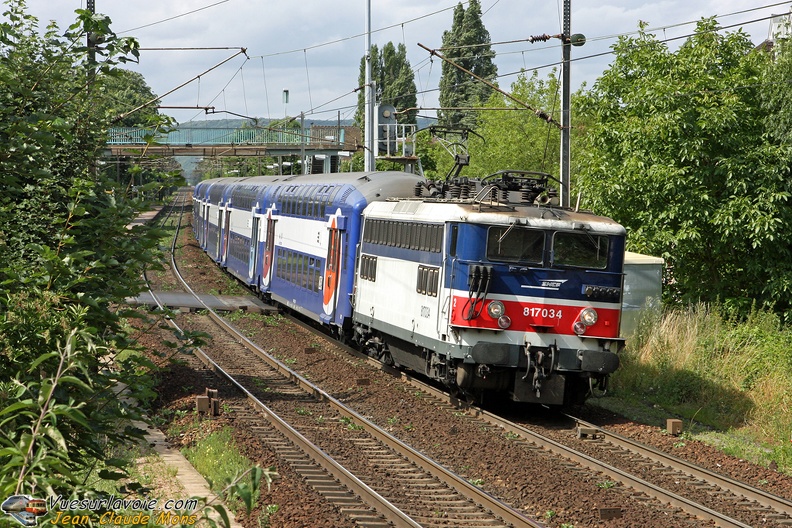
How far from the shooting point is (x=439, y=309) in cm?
1440

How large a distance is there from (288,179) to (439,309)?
1594 cm

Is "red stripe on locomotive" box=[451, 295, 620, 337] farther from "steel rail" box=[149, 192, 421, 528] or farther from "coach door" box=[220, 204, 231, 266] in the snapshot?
"coach door" box=[220, 204, 231, 266]

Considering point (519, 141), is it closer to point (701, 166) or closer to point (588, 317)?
point (701, 166)

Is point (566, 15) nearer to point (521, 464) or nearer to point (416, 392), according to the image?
point (416, 392)

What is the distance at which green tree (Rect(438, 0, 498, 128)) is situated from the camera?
3189 inches

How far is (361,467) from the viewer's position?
1134 centimetres

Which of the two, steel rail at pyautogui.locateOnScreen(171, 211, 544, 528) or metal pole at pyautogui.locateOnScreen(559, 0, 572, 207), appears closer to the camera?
steel rail at pyautogui.locateOnScreen(171, 211, 544, 528)

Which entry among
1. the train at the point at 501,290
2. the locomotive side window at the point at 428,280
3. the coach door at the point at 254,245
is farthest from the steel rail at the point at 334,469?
the coach door at the point at 254,245

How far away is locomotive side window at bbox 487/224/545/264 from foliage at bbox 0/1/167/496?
7.70 metres

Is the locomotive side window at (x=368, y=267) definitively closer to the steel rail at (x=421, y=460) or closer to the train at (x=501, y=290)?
the train at (x=501, y=290)

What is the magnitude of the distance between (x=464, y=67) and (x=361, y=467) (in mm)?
71475

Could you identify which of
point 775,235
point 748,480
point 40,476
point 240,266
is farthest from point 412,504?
point 240,266

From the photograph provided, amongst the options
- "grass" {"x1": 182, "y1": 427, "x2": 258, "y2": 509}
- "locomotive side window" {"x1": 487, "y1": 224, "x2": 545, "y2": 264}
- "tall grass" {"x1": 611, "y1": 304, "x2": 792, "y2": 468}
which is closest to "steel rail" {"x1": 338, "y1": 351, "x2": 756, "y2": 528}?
"locomotive side window" {"x1": 487, "y1": 224, "x2": 545, "y2": 264}

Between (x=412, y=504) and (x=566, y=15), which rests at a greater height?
(x=566, y=15)
